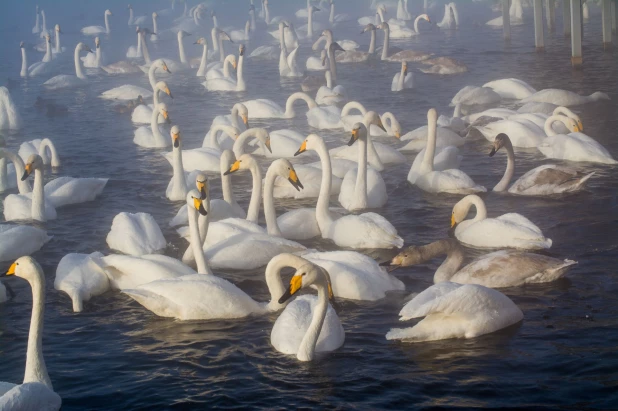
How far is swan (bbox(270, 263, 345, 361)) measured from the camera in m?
7.80

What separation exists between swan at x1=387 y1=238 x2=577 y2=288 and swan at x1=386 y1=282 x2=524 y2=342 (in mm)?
933

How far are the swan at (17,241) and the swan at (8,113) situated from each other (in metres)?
9.78

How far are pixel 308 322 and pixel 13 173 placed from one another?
335 inches

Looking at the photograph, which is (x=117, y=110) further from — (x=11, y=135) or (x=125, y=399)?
(x=125, y=399)

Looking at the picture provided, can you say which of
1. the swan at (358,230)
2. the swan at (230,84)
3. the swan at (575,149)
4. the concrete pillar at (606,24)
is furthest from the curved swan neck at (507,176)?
the concrete pillar at (606,24)

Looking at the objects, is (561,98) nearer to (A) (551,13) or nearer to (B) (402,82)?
(B) (402,82)

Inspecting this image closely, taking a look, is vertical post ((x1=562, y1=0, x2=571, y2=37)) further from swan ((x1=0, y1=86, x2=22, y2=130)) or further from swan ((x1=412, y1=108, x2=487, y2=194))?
swan ((x1=0, y1=86, x2=22, y2=130))

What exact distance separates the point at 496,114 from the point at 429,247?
8453 millimetres

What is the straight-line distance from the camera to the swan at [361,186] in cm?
1248

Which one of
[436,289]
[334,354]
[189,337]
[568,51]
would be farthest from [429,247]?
[568,51]

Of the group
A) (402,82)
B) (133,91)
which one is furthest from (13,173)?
(402,82)

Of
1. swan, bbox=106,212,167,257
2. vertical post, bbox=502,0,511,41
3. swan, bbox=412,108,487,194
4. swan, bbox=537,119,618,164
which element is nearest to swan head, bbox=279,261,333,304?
swan, bbox=106,212,167,257

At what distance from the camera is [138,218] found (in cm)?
1133

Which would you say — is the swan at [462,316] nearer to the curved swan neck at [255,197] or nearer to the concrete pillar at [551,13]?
the curved swan neck at [255,197]
